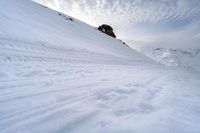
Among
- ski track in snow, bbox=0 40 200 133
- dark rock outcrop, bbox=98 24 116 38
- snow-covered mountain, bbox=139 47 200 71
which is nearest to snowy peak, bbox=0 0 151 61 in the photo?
ski track in snow, bbox=0 40 200 133

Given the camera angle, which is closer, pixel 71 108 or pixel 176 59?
pixel 71 108

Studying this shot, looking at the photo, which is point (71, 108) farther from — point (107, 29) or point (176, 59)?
point (176, 59)

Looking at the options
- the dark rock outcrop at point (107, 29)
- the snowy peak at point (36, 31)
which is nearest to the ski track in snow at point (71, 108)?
the snowy peak at point (36, 31)

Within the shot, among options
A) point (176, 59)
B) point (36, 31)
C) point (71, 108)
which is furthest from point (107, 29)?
point (176, 59)

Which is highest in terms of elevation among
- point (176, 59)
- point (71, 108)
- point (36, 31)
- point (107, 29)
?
point (107, 29)

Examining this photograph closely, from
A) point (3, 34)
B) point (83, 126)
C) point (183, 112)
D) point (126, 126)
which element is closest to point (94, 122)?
point (83, 126)

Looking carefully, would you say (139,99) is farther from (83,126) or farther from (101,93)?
(83,126)

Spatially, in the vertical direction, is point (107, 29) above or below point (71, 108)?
above

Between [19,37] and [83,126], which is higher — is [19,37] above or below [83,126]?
above

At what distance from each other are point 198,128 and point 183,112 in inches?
18.5

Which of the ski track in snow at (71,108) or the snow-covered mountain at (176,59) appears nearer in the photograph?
the ski track in snow at (71,108)

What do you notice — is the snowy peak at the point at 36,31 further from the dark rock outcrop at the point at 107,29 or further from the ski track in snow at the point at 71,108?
the dark rock outcrop at the point at 107,29

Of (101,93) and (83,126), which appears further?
(101,93)

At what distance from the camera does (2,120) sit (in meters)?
1.55
